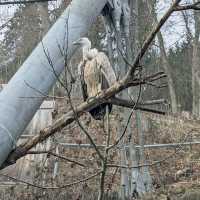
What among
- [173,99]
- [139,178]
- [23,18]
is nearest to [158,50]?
[173,99]

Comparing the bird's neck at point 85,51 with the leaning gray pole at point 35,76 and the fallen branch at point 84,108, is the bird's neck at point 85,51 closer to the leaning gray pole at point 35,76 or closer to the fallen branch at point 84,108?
the leaning gray pole at point 35,76

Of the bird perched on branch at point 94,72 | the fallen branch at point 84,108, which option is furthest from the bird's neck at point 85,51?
the fallen branch at point 84,108

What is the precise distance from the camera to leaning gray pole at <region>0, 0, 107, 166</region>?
12.4 feet

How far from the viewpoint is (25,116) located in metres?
3.88

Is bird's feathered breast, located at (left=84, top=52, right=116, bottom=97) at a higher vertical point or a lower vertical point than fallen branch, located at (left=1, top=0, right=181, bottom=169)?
higher

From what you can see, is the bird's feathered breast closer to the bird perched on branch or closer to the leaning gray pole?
the bird perched on branch

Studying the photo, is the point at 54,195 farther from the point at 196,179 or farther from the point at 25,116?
the point at 25,116

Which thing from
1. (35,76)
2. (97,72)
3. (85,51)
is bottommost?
(35,76)

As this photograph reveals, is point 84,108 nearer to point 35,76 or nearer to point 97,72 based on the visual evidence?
point 35,76

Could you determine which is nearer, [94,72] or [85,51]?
[85,51]

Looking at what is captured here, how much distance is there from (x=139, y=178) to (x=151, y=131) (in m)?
6.83

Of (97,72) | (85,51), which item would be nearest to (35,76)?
(85,51)

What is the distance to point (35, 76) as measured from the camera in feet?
13.3

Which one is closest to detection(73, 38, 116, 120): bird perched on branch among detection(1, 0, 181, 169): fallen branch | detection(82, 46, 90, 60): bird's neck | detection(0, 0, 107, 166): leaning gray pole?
detection(82, 46, 90, 60): bird's neck
